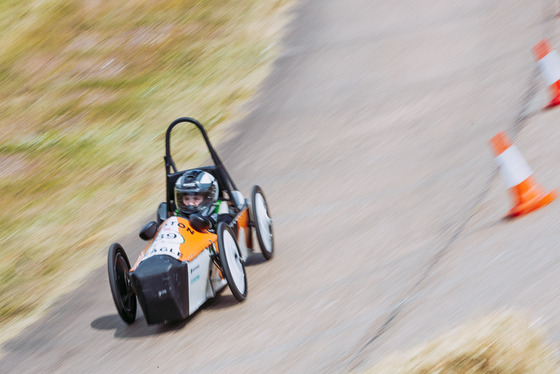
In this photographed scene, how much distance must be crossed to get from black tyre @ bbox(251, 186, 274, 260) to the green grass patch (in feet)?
9.13

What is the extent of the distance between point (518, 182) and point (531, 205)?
10.6 inches

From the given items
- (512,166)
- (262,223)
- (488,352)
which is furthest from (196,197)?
(488,352)

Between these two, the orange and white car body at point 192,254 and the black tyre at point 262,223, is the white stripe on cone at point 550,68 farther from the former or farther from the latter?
the orange and white car body at point 192,254

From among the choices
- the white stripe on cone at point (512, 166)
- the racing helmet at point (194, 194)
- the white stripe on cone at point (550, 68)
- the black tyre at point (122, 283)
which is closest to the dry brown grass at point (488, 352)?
the white stripe on cone at point (512, 166)

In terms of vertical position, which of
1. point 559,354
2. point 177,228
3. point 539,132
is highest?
point 177,228

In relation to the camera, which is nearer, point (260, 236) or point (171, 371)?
point (171, 371)

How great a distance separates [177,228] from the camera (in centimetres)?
873

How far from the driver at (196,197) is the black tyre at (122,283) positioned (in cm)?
87

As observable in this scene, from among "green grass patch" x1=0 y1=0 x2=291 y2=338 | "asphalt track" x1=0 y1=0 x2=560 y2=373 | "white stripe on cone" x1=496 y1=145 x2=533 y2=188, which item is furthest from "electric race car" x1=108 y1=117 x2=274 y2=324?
"white stripe on cone" x1=496 y1=145 x2=533 y2=188

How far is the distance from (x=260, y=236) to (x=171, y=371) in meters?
2.36

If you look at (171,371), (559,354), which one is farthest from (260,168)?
(559,354)

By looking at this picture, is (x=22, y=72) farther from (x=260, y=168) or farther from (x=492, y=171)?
(x=492, y=171)

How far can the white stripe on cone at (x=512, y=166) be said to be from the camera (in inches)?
348

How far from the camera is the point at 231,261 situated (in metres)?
8.51
